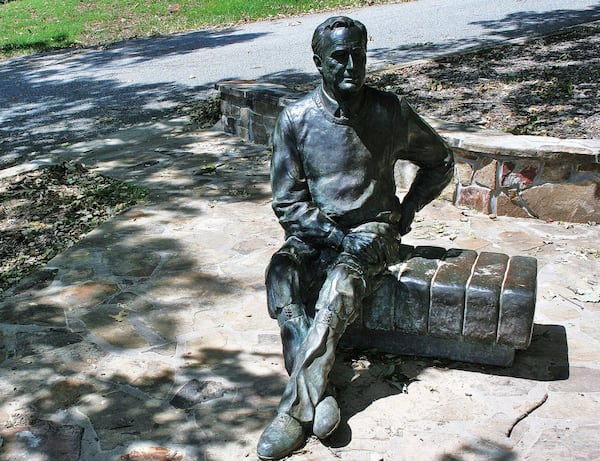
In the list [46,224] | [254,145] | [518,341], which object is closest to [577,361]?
[518,341]

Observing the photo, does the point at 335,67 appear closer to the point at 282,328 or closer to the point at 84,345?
the point at 282,328

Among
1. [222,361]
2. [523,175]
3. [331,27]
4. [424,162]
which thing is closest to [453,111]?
[523,175]

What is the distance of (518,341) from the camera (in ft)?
11.8

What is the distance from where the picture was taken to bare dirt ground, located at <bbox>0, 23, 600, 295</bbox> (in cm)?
586

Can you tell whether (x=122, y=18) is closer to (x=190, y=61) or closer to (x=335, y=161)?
(x=190, y=61)

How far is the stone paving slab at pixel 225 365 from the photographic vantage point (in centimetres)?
329

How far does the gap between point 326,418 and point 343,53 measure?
1.60 meters

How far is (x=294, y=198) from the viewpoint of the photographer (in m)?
3.74

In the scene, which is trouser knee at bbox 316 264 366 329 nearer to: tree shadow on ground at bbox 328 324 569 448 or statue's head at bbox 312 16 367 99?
tree shadow on ground at bbox 328 324 569 448

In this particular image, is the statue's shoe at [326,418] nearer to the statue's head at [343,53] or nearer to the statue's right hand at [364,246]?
the statue's right hand at [364,246]

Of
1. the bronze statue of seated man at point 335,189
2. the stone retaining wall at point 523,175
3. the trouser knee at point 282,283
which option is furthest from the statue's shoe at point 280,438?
the stone retaining wall at point 523,175

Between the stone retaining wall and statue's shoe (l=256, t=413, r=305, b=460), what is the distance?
3129 millimetres

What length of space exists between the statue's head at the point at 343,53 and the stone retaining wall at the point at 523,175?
93.9 inches

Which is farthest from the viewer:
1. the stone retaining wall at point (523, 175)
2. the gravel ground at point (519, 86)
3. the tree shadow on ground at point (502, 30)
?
the tree shadow on ground at point (502, 30)
